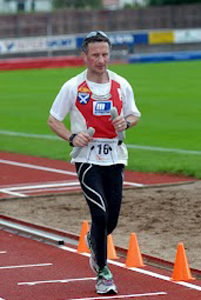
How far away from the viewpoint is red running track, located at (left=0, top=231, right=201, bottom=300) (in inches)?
312

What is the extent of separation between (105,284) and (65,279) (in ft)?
2.70

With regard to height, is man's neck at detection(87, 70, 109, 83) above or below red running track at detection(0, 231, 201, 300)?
above

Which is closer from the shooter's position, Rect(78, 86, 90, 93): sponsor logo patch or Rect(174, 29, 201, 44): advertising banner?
Rect(78, 86, 90, 93): sponsor logo patch

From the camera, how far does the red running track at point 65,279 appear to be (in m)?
7.91

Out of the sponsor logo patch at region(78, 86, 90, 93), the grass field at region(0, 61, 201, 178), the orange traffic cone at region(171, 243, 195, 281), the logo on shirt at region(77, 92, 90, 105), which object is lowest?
the grass field at region(0, 61, 201, 178)

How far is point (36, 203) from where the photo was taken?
13359 millimetres

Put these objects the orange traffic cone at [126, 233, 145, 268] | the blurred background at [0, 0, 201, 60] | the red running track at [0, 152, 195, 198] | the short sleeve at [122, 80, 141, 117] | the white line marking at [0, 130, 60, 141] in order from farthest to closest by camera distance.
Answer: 1. the blurred background at [0, 0, 201, 60]
2. the white line marking at [0, 130, 60, 141]
3. the red running track at [0, 152, 195, 198]
4. the orange traffic cone at [126, 233, 145, 268]
5. the short sleeve at [122, 80, 141, 117]

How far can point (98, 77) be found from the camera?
26.3 feet

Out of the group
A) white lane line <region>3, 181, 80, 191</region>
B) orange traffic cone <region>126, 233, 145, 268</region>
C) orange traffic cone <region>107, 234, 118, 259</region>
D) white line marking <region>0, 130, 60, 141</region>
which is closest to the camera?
orange traffic cone <region>126, 233, 145, 268</region>

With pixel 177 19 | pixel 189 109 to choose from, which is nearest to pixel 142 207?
pixel 189 109

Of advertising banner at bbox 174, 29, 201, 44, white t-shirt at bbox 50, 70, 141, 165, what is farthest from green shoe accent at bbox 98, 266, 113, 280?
advertising banner at bbox 174, 29, 201, 44

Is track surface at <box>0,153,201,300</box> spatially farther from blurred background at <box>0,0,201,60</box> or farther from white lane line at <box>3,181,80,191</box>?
blurred background at <box>0,0,201,60</box>

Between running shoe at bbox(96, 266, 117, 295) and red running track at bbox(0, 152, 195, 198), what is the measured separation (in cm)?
668

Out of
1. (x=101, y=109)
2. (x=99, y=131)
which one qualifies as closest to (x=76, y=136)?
(x=99, y=131)
